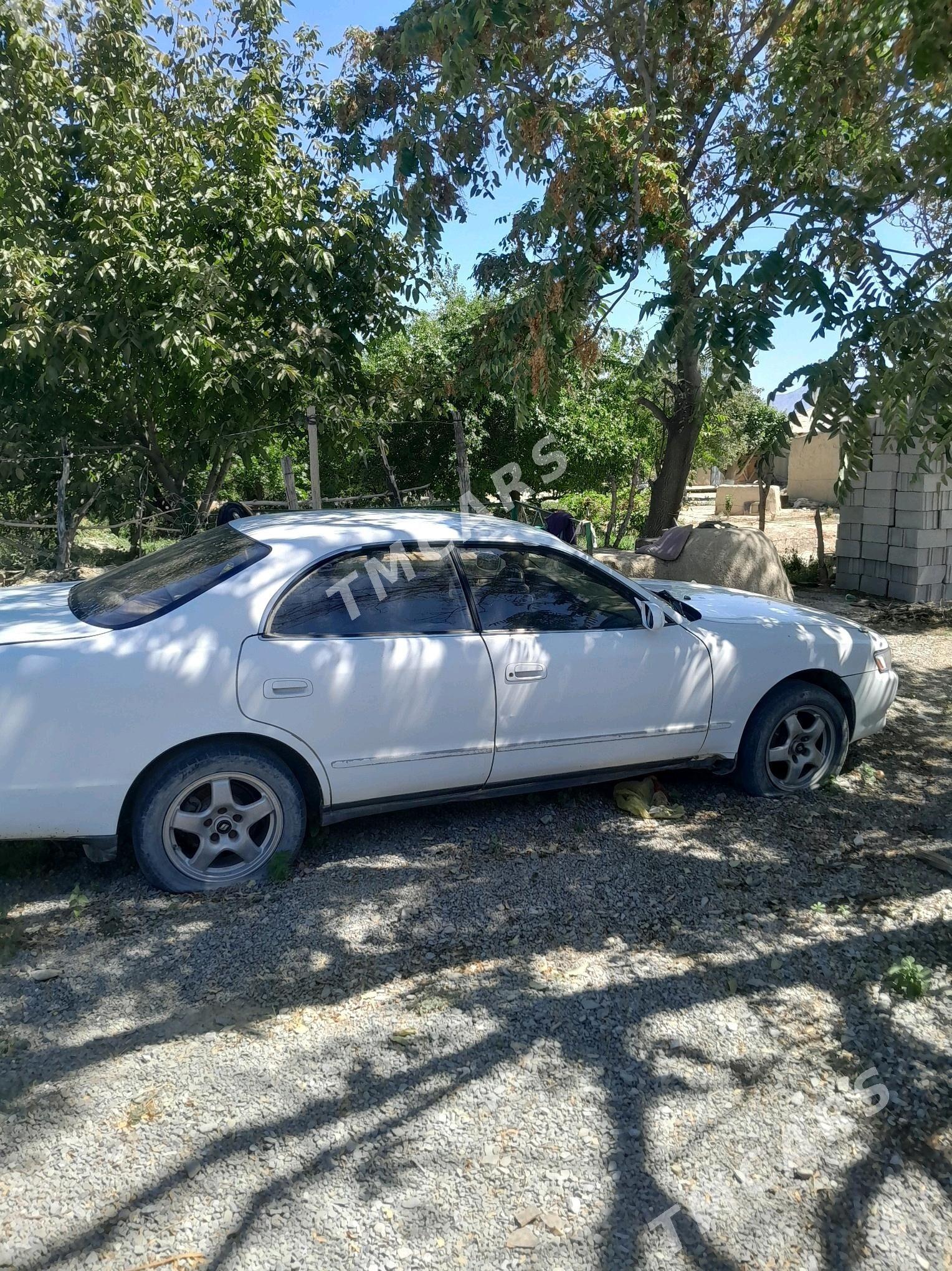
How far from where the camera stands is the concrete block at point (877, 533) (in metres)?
11.8

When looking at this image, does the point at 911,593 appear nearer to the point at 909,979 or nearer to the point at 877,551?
the point at 877,551

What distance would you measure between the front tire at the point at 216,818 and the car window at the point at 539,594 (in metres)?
1.18

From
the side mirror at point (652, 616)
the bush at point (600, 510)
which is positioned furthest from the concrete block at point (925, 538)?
the side mirror at point (652, 616)

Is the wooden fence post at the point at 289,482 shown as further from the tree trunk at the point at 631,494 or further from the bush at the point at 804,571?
the tree trunk at the point at 631,494

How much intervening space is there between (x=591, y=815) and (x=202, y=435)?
737 cm

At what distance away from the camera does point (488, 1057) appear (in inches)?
125

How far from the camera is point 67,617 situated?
14.1 ft

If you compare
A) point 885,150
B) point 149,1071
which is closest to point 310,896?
point 149,1071

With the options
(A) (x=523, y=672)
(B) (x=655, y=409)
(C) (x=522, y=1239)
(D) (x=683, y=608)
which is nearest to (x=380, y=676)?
(A) (x=523, y=672)

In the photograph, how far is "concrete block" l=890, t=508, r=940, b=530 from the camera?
11227 mm

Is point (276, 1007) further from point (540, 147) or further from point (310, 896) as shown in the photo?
point (540, 147)

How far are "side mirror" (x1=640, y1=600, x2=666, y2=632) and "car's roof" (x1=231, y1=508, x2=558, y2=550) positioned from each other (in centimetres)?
54

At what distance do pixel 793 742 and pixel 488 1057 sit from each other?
2.76 metres

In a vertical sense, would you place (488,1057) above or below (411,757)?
below
